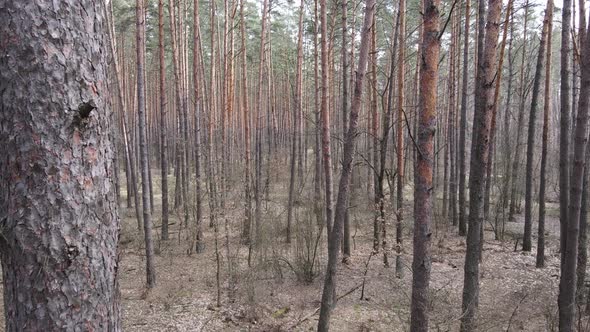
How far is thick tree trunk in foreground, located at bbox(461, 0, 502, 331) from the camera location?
13.1 ft

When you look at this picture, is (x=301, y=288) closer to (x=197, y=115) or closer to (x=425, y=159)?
(x=197, y=115)

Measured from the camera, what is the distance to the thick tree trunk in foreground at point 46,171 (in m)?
1.24

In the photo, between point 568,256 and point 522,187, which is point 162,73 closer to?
point 568,256

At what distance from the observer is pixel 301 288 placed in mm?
7555

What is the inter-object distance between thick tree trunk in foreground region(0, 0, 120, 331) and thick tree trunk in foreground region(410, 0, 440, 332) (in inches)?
99.3

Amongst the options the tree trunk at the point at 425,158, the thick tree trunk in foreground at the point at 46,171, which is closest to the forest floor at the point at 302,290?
the tree trunk at the point at 425,158

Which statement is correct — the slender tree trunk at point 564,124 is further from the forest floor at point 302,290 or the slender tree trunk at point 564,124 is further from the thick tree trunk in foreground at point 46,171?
the thick tree trunk in foreground at point 46,171

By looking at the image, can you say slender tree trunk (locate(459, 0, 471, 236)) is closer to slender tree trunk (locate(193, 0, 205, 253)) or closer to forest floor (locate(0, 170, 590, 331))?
forest floor (locate(0, 170, 590, 331))

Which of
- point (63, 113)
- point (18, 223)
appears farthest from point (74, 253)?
point (63, 113)

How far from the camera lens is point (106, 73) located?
55.8 inches

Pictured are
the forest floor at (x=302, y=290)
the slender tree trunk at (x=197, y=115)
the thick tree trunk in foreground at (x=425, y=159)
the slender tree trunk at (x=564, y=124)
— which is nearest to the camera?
the thick tree trunk in foreground at (x=425, y=159)

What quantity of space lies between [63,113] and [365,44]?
13.1 feet

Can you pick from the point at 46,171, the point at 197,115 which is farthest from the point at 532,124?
the point at 46,171

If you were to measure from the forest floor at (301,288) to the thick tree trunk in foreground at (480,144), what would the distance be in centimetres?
67
